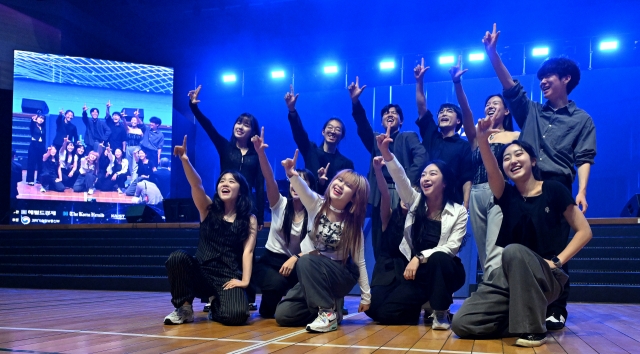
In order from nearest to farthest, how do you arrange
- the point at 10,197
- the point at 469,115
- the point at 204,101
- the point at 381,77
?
the point at 469,115 < the point at 10,197 < the point at 381,77 < the point at 204,101

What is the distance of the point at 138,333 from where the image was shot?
286 centimetres

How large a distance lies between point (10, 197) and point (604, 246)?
8141 millimetres

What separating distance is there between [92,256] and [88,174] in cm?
305

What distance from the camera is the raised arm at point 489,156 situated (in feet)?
8.80

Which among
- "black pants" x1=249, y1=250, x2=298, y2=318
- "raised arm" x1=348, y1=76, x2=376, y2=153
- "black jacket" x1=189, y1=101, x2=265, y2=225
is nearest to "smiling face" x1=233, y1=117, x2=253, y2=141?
"black jacket" x1=189, y1=101, x2=265, y2=225

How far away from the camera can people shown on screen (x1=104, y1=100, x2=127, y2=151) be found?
970 cm

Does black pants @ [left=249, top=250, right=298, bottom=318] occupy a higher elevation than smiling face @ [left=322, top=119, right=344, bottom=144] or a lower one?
lower

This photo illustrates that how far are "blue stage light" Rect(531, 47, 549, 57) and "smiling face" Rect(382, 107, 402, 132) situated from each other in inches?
248

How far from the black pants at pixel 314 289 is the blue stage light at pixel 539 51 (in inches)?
296

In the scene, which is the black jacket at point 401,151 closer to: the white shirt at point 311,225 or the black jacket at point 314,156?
the black jacket at point 314,156

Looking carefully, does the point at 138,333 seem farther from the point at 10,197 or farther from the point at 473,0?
the point at 473,0

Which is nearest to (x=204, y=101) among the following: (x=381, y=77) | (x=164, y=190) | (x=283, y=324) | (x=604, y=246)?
(x=164, y=190)

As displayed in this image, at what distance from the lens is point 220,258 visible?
344 cm

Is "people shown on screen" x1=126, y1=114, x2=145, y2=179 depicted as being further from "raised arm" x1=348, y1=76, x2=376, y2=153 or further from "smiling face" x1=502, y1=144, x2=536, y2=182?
"smiling face" x1=502, y1=144, x2=536, y2=182
